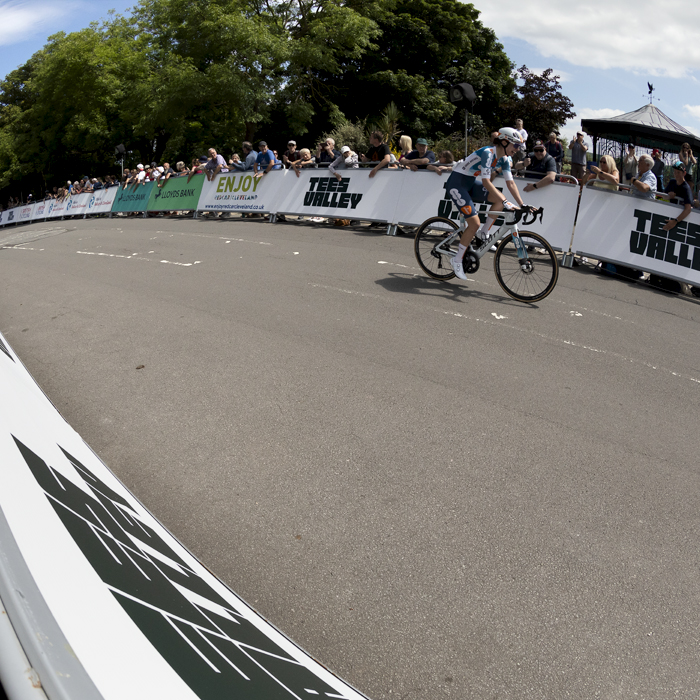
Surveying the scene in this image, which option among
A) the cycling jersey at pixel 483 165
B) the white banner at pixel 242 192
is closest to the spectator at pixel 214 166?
the white banner at pixel 242 192

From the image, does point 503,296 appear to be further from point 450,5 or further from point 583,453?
point 450,5

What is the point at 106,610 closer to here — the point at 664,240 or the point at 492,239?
the point at 492,239

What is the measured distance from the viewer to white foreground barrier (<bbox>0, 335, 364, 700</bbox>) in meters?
1.52

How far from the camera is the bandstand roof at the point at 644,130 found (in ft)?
83.8

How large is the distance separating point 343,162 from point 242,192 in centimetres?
471

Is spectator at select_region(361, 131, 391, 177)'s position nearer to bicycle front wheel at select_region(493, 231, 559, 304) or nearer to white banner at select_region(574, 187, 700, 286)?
white banner at select_region(574, 187, 700, 286)

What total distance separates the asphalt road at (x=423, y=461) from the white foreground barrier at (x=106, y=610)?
0.54m

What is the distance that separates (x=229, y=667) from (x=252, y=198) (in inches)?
694

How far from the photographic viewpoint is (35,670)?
4.67 feet

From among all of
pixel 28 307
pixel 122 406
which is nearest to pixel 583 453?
pixel 122 406

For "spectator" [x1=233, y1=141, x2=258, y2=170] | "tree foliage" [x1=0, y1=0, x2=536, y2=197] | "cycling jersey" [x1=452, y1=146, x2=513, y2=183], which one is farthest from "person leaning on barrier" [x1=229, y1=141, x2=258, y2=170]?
"tree foliage" [x1=0, y1=0, x2=536, y2=197]

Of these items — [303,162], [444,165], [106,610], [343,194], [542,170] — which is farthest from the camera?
[303,162]

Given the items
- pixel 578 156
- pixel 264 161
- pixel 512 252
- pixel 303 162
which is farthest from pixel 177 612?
pixel 264 161

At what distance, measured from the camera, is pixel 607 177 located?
11.1 meters
